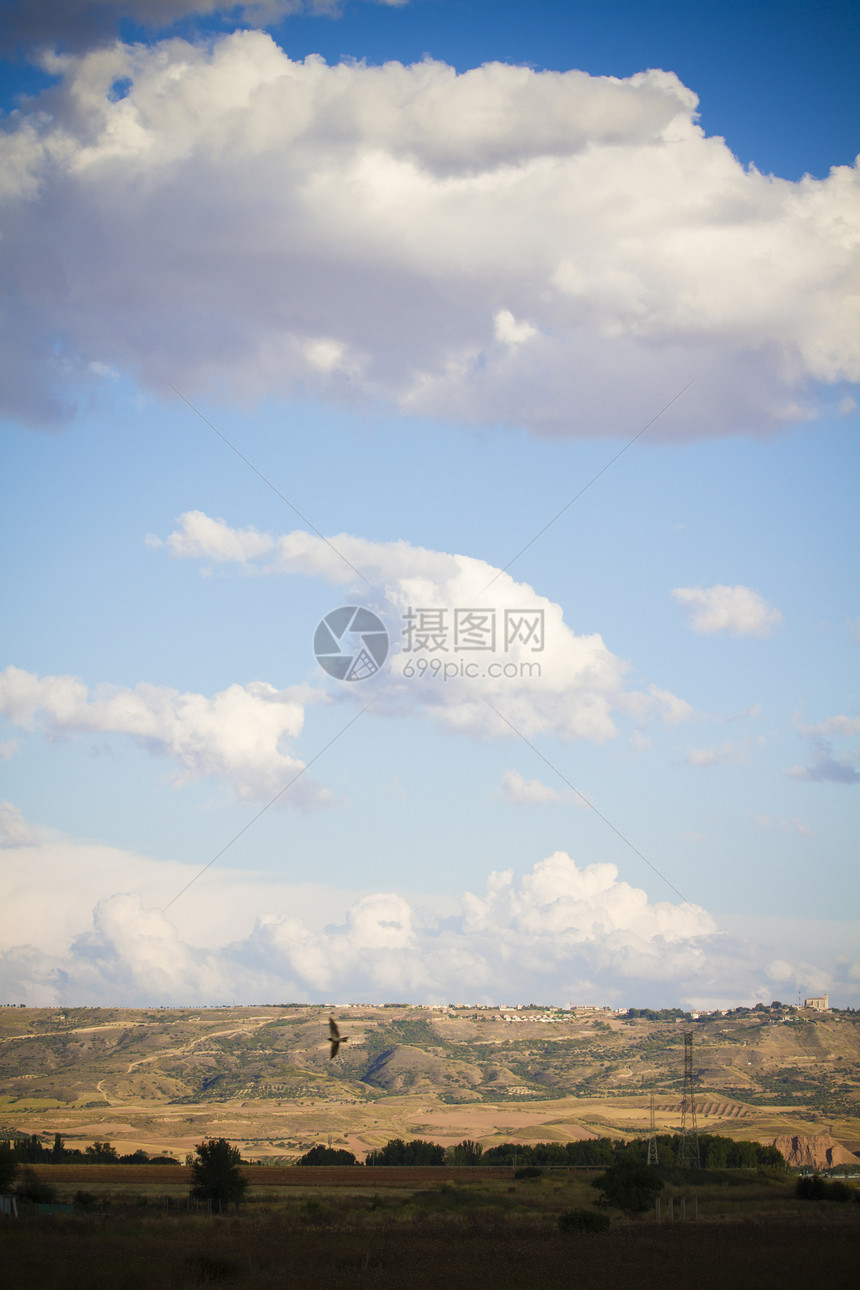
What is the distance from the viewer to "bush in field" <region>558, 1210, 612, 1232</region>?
4916cm

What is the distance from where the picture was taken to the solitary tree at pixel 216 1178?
68000 mm

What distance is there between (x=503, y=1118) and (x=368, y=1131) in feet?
96.5

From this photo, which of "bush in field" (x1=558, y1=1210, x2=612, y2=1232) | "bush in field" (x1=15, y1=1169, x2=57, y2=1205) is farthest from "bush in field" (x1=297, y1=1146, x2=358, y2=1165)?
"bush in field" (x1=558, y1=1210, x2=612, y2=1232)

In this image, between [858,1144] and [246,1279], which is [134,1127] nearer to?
[858,1144]

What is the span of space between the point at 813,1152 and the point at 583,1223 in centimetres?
9162

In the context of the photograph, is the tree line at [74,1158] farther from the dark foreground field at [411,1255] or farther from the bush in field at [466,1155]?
the dark foreground field at [411,1255]

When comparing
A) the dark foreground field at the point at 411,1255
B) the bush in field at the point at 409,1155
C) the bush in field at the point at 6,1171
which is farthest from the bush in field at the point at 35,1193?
the bush in field at the point at 409,1155

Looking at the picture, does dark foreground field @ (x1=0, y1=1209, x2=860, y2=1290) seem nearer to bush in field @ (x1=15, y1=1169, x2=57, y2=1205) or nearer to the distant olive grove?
bush in field @ (x1=15, y1=1169, x2=57, y2=1205)

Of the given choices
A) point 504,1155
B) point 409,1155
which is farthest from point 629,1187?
point 504,1155

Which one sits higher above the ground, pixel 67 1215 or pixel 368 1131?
pixel 67 1215

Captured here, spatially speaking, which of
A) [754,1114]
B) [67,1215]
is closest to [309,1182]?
[67,1215]

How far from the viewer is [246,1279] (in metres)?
32.2

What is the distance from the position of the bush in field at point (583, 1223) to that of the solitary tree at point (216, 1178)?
27181 millimetres

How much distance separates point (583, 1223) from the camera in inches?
1955
